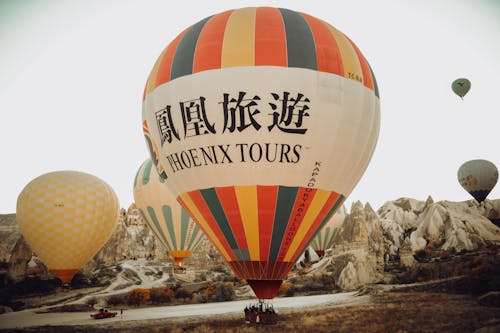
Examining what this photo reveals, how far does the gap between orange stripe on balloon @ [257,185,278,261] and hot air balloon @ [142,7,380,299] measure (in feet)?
0.11

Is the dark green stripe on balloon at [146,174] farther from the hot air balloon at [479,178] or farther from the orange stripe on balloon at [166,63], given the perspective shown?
the hot air balloon at [479,178]

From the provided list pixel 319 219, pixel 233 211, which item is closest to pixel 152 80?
pixel 233 211

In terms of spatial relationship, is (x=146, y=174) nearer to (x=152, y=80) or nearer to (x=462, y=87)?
(x=152, y=80)

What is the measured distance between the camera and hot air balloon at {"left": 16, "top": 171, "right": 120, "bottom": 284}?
22.6m

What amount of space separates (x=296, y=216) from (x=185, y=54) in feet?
22.2

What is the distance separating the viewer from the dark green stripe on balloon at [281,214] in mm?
13414

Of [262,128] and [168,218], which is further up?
[262,128]

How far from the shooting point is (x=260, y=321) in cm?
1395

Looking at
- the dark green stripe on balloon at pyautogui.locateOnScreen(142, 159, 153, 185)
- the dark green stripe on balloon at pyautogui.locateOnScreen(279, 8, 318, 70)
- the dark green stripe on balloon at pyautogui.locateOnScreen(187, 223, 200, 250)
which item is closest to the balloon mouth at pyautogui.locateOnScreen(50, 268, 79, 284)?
the dark green stripe on balloon at pyautogui.locateOnScreen(142, 159, 153, 185)

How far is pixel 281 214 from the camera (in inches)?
537

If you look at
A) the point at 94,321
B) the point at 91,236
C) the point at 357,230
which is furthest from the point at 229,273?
the point at 94,321

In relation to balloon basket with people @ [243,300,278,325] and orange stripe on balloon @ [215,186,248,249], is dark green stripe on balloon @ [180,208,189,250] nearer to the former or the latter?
balloon basket with people @ [243,300,278,325]

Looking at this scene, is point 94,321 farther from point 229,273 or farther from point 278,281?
point 229,273

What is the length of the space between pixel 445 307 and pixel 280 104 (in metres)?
12.7
